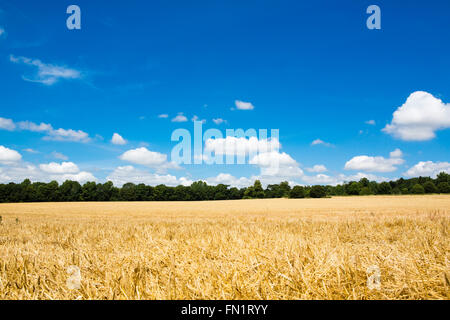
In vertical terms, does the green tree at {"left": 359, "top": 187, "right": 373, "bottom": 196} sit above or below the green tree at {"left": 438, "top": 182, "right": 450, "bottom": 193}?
below

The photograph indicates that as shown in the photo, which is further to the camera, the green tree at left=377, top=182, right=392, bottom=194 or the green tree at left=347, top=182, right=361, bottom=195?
the green tree at left=347, top=182, right=361, bottom=195

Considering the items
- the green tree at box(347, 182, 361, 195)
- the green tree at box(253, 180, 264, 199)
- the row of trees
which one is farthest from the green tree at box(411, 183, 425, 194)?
the green tree at box(253, 180, 264, 199)

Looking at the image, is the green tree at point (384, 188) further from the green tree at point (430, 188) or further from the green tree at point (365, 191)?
the green tree at point (430, 188)

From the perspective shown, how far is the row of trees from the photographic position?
89575mm

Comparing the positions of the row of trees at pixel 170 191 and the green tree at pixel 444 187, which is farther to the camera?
the green tree at pixel 444 187

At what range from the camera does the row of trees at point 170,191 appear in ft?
294

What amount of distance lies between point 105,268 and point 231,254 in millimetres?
1704

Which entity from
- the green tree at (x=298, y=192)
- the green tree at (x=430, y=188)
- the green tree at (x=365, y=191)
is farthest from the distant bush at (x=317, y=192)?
the green tree at (x=430, y=188)

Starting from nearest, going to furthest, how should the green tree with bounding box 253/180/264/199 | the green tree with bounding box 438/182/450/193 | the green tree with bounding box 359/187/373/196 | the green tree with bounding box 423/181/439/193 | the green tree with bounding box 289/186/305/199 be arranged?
the green tree with bounding box 289/186/305/199, the green tree with bounding box 438/182/450/193, the green tree with bounding box 423/181/439/193, the green tree with bounding box 359/187/373/196, the green tree with bounding box 253/180/264/199

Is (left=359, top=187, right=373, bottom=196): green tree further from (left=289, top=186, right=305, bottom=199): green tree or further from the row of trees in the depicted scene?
(left=289, top=186, right=305, bottom=199): green tree

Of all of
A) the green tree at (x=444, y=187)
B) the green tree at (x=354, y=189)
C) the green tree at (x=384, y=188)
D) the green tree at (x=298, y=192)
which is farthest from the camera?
the green tree at (x=354, y=189)

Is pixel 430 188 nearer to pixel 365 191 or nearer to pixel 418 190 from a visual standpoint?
pixel 418 190

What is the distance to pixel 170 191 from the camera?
10550 centimetres
